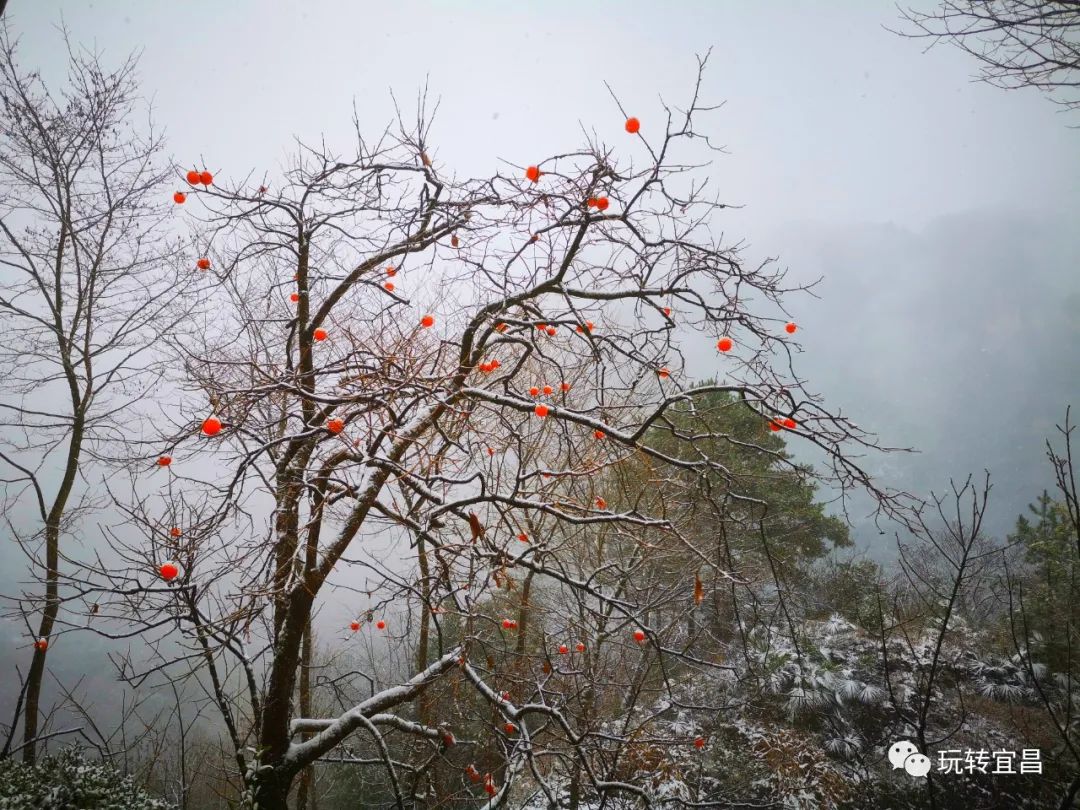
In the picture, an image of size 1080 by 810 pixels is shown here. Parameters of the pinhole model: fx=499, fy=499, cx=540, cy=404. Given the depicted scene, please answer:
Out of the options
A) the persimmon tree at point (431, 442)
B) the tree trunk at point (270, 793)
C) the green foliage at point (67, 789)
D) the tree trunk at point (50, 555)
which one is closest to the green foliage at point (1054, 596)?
the persimmon tree at point (431, 442)

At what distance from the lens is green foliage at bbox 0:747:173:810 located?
304 centimetres

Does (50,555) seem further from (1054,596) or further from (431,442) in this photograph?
(1054,596)

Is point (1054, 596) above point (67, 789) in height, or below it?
above

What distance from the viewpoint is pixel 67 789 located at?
10.5 feet

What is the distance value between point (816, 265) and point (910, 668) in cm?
12378

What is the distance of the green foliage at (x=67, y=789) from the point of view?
9.98 ft

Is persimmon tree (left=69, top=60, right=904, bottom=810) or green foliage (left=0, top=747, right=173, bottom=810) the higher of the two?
persimmon tree (left=69, top=60, right=904, bottom=810)

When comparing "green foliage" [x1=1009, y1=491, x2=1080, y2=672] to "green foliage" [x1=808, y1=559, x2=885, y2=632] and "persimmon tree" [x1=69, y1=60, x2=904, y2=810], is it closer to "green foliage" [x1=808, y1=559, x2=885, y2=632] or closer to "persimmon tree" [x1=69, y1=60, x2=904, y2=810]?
"green foliage" [x1=808, y1=559, x2=885, y2=632]

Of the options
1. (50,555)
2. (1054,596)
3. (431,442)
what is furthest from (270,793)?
(1054,596)

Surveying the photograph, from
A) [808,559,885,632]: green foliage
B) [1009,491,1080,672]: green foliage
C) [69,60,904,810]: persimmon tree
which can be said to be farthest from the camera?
[808,559,885,632]: green foliage

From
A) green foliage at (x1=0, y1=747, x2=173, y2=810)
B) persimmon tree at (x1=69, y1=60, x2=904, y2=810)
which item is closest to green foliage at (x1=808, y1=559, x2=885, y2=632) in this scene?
persimmon tree at (x1=69, y1=60, x2=904, y2=810)

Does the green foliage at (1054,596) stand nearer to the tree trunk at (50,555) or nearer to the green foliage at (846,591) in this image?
the green foliage at (846,591)

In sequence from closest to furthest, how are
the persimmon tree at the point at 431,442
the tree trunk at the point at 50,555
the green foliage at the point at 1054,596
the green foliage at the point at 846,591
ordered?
the persimmon tree at the point at 431,442, the tree trunk at the point at 50,555, the green foliage at the point at 1054,596, the green foliage at the point at 846,591

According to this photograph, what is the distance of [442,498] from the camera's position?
2.81 meters
